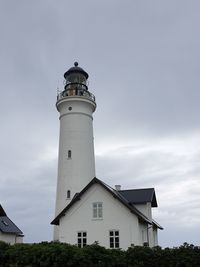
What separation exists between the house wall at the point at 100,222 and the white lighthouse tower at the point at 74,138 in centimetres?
466

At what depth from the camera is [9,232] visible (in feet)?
123

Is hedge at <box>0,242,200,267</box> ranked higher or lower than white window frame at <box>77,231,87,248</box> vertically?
lower

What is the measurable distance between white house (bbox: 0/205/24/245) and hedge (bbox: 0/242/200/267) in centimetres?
1674

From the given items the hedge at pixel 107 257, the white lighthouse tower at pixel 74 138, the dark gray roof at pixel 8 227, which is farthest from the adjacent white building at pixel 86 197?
the dark gray roof at pixel 8 227

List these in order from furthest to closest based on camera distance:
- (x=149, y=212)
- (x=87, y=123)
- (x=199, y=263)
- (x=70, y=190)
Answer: (x=87, y=123), (x=70, y=190), (x=149, y=212), (x=199, y=263)

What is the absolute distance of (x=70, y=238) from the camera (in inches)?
1057

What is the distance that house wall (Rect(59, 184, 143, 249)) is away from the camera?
25641 millimetres

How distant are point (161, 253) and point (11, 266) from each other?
738cm

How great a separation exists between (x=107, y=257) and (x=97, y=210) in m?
7.21

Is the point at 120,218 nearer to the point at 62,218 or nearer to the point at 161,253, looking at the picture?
the point at 62,218

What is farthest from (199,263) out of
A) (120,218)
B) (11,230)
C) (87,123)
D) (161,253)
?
(11,230)

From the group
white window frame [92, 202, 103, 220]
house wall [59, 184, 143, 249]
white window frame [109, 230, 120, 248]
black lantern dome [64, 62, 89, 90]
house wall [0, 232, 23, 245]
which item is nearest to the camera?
house wall [59, 184, 143, 249]

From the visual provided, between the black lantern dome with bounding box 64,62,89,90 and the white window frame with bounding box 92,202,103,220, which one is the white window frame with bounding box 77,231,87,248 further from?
the black lantern dome with bounding box 64,62,89,90

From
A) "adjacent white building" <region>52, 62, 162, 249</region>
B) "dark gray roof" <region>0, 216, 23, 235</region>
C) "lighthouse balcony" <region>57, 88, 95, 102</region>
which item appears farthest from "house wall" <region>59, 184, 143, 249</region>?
"dark gray roof" <region>0, 216, 23, 235</region>
